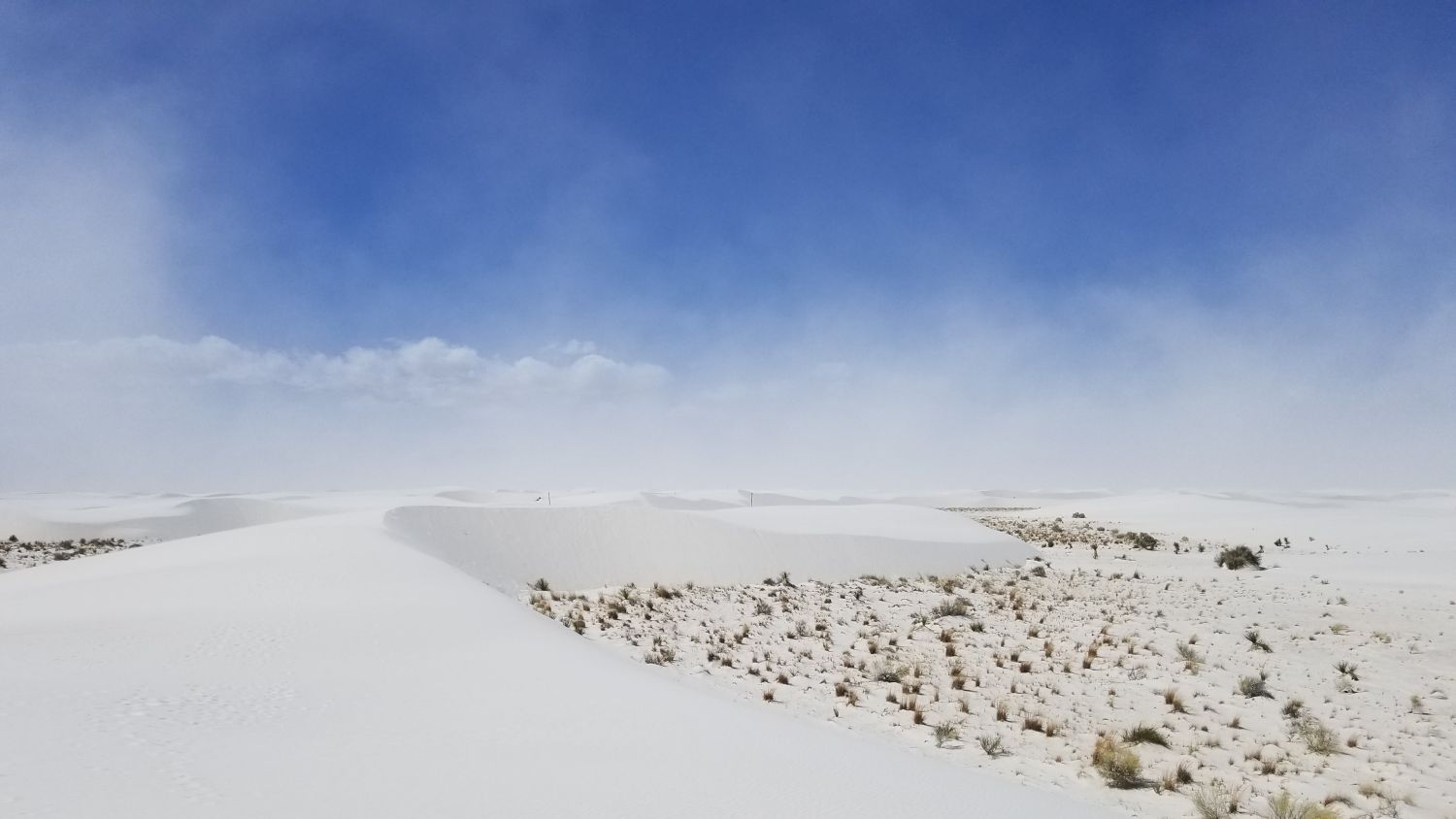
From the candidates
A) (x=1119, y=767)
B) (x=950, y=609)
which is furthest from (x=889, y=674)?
(x=950, y=609)

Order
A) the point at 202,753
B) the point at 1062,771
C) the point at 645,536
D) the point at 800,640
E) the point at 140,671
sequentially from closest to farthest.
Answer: the point at 202,753 → the point at 140,671 → the point at 1062,771 → the point at 800,640 → the point at 645,536

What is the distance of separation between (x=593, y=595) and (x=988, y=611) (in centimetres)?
915

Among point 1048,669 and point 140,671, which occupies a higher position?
point 140,671

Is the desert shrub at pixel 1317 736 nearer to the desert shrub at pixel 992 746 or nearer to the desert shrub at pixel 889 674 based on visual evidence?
the desert shrub at pixel 992 746

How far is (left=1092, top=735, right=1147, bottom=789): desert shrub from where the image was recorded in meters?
6.39

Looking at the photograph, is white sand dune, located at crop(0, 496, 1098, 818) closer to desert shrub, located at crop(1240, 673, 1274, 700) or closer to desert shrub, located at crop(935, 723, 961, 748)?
desert shrub, located at crop(935, 723, 961, 748)

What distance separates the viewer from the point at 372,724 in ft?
15.7

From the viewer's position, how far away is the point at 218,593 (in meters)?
9.80

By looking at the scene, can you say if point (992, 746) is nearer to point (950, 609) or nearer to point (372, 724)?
point (372, 724)

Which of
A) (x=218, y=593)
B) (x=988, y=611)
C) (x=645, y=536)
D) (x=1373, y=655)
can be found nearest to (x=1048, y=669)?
(x=988, y=611)

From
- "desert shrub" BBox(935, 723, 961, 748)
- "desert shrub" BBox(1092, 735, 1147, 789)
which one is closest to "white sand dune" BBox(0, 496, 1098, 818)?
"desert shrub" BBox(935, 723, 961, 748)

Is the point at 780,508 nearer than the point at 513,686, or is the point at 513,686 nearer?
the point at 513,686

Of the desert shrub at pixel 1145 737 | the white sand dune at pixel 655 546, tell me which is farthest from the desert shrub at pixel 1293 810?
the white sand dune at pixel 655 546

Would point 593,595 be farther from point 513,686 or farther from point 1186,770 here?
point 1186,770
